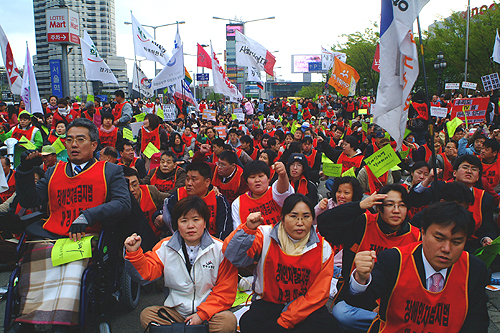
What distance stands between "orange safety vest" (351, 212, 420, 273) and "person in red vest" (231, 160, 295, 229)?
1.20m

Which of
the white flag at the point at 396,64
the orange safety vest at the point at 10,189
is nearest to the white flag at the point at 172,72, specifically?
the orange safety vest at the point at 10,189

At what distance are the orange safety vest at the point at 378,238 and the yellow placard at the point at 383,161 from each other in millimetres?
1055

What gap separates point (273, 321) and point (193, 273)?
74 cm

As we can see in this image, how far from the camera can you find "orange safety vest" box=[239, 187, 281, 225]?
180 inches

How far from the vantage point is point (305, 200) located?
10.2ft

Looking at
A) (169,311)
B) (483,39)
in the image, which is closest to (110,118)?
(169,311)

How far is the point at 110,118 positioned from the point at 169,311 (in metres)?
6.58

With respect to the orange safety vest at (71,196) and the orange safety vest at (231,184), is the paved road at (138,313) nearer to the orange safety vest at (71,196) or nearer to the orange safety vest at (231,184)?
the orange safety vest at (71,196)

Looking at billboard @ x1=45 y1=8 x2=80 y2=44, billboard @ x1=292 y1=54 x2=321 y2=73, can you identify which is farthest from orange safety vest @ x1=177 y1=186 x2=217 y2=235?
billboard @ x1=292 y1=54 x2=321 y2=73

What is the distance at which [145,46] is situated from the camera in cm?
1373

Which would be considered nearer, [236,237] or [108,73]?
[236,237]

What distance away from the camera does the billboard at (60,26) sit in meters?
30.6

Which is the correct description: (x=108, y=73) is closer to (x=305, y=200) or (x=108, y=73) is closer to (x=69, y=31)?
(x=305, y=200)

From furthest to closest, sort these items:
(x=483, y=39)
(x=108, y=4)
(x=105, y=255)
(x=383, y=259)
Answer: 1. (x=108, y=4)
2. (x=483, y=39)
3. (x=105, y=255)
4. (x=383, y=259)
